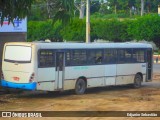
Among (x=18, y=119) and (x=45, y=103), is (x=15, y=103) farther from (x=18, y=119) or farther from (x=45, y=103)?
(x=18, y=119)

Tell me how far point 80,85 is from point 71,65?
3.68 ft

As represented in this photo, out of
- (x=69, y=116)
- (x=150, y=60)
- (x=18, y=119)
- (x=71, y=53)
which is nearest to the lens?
(x=18, y=119)

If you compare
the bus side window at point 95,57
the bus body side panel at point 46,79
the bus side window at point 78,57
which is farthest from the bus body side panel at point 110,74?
the bus body side panel at point 46,79

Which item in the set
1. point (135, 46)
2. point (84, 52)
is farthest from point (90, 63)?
point (135, 46)

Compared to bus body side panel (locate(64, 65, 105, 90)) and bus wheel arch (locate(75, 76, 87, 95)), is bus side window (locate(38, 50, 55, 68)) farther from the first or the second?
bus wheel arch (locate(75, 76, 87, 95))

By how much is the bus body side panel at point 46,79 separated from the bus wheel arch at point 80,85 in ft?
5.36

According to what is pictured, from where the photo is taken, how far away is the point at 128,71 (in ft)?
70.0

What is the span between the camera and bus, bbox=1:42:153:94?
16.5m

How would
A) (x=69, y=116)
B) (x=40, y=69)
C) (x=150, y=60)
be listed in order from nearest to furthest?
1. (x=69, y=116)
2. (x=40, y=69)
3. (x=150, y=60)

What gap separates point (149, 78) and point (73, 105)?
9499 millimetres

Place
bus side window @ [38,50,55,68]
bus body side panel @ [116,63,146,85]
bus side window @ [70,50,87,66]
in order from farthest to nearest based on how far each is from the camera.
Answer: bus body side panel @ [116,63,146,85] → bus side window @ [70,50,87,66] → bus side window @ [38,50,55,68]

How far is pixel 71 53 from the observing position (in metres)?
18.3

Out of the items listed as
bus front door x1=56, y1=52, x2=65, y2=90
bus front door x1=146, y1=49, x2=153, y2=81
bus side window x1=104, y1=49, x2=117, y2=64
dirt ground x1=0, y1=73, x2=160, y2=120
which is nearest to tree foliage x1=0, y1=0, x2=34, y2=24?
dirt ground x1=0, y1=73, x2=160, y2=120

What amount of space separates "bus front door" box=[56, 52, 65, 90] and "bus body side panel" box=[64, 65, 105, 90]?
245 mm
